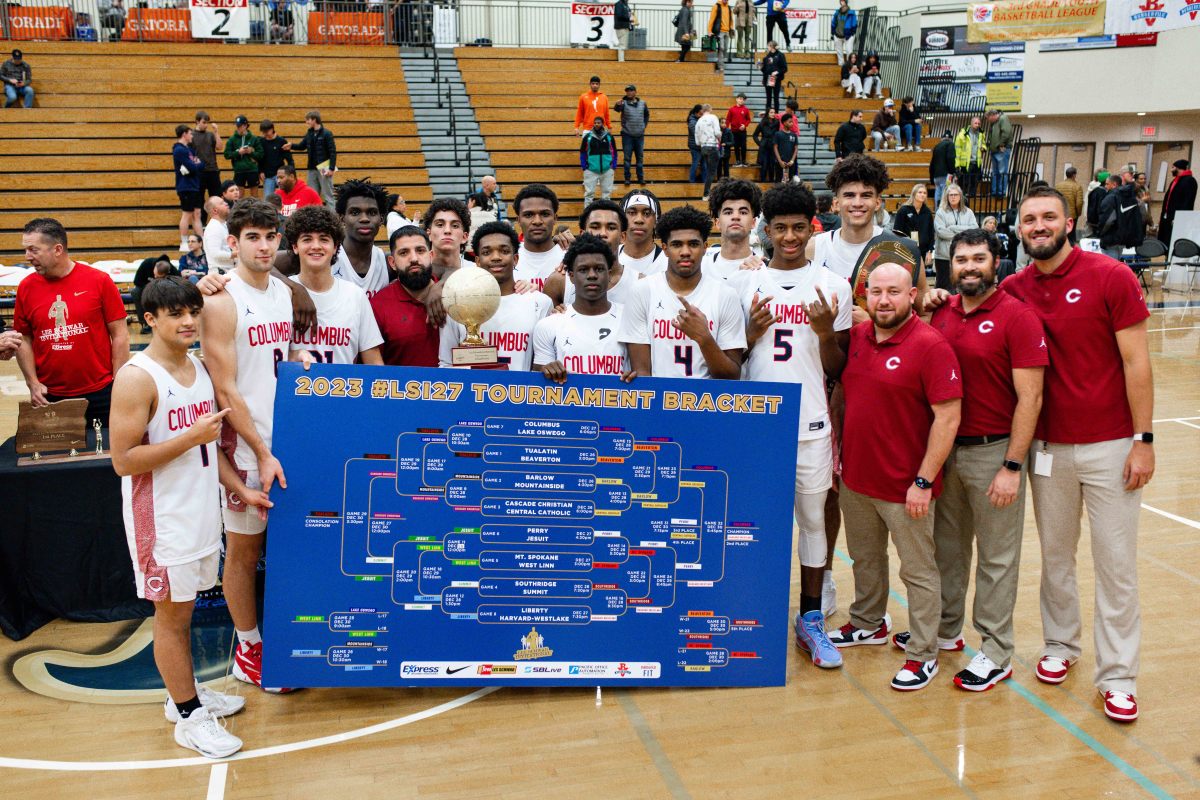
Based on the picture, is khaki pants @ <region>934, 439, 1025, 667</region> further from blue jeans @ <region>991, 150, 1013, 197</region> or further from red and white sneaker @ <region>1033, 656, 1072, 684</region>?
blue jeans @ <region>991, 150, 1013, 197</region>

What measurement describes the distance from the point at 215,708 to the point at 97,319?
2.67m

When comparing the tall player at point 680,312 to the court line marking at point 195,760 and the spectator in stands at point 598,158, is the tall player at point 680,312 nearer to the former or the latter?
the court line marking at point 195,760

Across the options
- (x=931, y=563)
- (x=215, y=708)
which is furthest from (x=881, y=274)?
(x=215, y=708)

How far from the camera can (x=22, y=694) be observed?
14.7 feet

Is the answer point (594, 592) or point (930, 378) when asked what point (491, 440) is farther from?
point (930, 378)

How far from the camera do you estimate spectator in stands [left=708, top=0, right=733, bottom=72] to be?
870 inches

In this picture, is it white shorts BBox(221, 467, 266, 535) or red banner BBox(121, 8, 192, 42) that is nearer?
white shorts BBox(221, 467, 266, 535)

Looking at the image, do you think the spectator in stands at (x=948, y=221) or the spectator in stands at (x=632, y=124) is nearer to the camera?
the spectator in stands at (x=948, y=221)

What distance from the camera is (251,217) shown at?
421 centimetres

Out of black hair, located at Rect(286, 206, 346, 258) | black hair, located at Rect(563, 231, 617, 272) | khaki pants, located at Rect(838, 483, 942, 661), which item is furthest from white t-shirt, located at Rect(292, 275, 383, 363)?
khaki pants, located at Rect(838, 483, 942, 661)

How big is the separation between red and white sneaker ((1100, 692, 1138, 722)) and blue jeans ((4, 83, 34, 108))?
19.4m

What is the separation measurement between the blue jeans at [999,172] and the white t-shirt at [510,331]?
16.9 metres

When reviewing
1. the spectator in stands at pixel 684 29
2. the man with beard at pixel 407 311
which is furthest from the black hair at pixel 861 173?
the spectator in stands at pixel 684 29

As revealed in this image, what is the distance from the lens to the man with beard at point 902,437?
427cm
